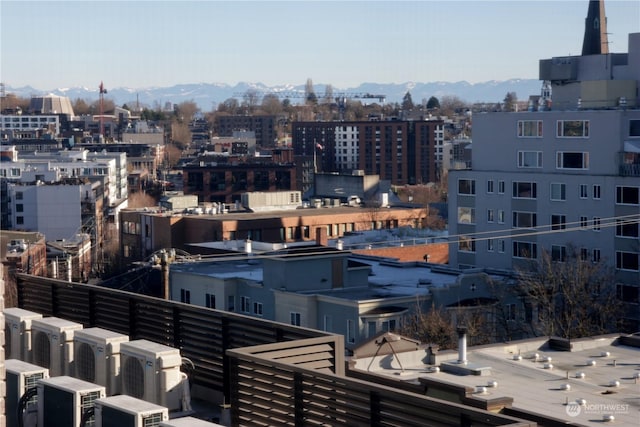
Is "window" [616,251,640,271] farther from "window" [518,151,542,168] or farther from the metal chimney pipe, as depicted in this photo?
the metal chimney pipe

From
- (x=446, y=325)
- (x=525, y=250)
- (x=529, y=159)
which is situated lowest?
(x=446, y=325)

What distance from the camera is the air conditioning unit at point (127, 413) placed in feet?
36.5

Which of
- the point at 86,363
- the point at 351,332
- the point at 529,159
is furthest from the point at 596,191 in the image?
the point at 86,363

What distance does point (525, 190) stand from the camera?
50.4 metres

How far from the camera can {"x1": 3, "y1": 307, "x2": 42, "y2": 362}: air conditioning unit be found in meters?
15.6

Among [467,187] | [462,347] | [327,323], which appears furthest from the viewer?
[467,187]

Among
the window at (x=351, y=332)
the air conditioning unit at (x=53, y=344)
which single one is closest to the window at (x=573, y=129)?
the window at (x=351, y=332)

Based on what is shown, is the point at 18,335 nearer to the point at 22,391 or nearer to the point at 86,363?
the point at 86,363

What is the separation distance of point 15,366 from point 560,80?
45277mm

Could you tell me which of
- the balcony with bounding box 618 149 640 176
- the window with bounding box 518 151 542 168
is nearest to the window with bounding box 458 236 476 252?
the window with bounding box 518 151 542 168

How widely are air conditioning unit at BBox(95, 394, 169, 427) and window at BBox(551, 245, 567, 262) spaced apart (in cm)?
3707

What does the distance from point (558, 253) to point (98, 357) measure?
35.5 meters

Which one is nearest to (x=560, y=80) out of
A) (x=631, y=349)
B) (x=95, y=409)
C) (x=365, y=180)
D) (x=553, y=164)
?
(x=553, y=164)

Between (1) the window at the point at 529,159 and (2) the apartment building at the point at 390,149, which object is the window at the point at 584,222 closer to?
(1) the window at the point at 529,159
